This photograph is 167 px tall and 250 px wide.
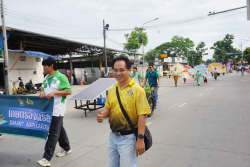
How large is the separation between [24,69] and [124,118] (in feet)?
65.7

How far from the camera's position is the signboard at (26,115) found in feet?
13.4

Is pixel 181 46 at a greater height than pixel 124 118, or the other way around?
pixel 181 46

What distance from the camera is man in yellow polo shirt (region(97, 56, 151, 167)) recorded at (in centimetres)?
236

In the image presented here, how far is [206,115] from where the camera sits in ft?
26.3

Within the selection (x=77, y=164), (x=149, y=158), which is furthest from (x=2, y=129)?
(x=149, y=158)

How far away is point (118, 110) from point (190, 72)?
2434 cm

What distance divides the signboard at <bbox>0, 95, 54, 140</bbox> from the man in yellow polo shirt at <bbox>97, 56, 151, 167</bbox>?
190 cm

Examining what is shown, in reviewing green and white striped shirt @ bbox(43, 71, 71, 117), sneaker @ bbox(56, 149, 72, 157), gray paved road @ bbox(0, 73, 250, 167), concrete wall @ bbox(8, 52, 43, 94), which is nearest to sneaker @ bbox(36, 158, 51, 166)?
gray paved road @ bbox(0, 73, 250, 167)

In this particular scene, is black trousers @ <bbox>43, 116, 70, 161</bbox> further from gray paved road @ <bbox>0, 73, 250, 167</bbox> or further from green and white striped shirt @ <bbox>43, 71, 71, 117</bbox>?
gray paved road @ <bbox>0, 73, 250, 167</bbox>

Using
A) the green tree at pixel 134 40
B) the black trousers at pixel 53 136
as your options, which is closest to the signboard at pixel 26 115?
the black trousers at pixel 53 136

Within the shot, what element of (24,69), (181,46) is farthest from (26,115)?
(181,46)

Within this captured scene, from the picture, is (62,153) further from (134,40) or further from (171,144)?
(134,40)

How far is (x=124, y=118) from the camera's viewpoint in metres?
2.40

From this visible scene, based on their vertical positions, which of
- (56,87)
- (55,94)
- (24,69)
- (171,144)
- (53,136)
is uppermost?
(24,69)
